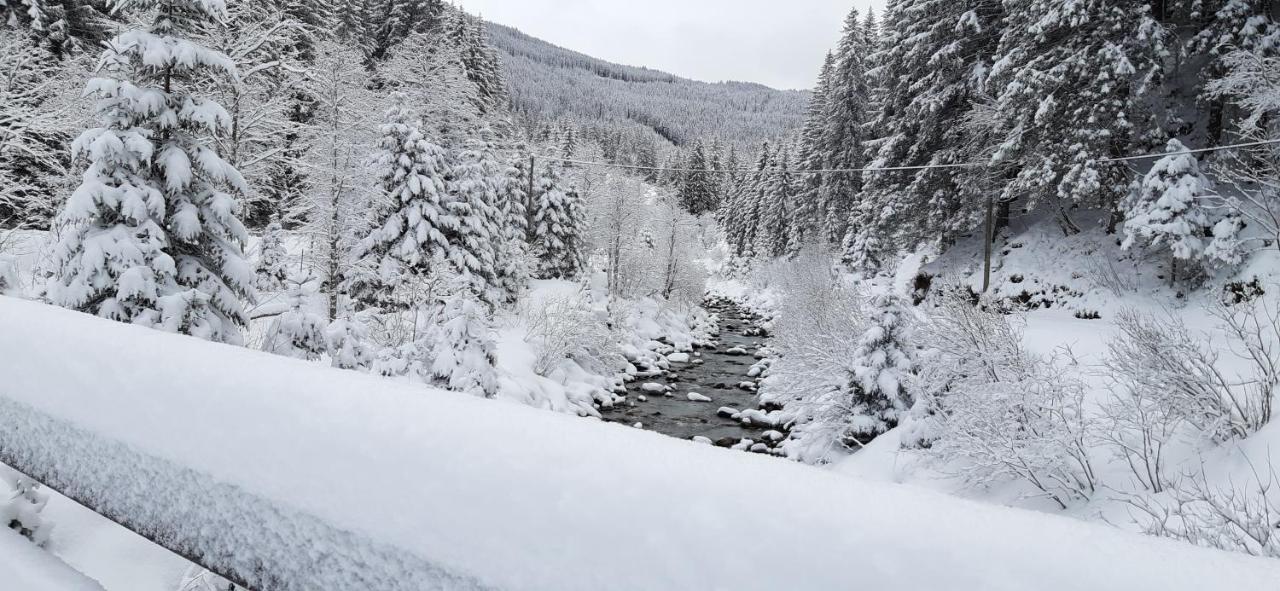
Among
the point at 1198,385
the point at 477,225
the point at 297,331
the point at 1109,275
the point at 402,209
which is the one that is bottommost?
the point at 297,331

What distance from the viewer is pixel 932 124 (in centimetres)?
2297

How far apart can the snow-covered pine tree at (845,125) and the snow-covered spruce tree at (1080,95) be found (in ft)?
50.6

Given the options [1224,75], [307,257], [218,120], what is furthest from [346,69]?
[1224,75]

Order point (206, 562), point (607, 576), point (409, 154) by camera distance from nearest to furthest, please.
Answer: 1. point (607, 576)
2. point (206, 562)
3. point (409, 154)

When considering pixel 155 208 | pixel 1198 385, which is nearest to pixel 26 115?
pixel 155 208

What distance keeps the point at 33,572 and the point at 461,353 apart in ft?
29.3

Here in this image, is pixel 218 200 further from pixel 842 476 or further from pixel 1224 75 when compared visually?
pixel 1224 75

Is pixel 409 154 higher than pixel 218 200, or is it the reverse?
pixel 409 154

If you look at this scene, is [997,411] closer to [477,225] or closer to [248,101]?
[477,225]

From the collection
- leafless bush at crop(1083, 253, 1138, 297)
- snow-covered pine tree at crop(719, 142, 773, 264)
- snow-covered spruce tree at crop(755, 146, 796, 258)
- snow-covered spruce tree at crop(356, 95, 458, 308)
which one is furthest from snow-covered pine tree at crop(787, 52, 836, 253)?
snow-covered spruce tree at crop(356, 95, 458, 308)

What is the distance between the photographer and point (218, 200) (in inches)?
385

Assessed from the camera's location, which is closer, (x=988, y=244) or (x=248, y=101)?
(x=248, y=101)

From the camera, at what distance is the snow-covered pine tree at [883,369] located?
11539 mm

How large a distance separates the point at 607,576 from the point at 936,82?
85.5 feet
